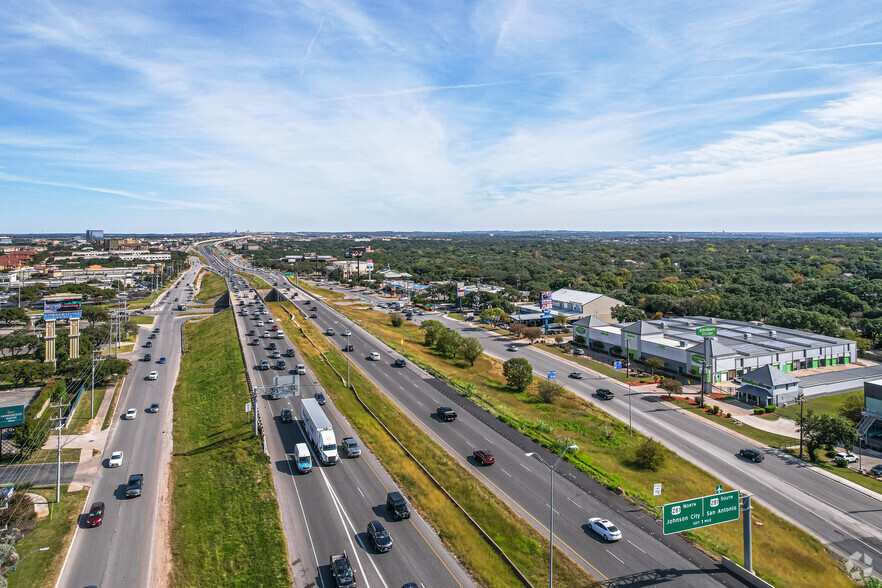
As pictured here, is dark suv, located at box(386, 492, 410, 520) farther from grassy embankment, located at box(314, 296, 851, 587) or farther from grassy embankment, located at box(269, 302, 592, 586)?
grassy embankment, located at box(314, 296, 851, 587)

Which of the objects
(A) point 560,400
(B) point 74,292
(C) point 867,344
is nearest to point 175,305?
(B) point 74,292

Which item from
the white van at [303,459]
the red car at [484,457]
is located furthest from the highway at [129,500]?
the red car at [484,457]

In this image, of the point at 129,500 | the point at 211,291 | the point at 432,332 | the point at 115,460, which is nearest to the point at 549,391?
the point at 432,332

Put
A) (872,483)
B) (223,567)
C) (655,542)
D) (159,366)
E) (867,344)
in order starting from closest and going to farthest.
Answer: (223,567) < (655,542) < (872,483) < (159,366) < (867,344)

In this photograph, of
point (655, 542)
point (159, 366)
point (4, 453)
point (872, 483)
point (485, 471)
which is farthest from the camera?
point (159, 366)

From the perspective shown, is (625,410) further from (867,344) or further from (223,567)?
(867,344)

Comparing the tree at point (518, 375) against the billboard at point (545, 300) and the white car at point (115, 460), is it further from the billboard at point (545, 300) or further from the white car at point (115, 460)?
the white car at point (115, 460)
